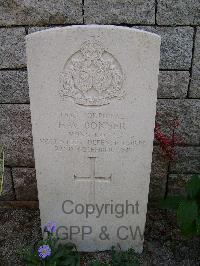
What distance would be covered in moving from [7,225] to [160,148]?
1.34 m

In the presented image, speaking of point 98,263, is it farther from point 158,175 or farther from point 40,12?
point 40,12

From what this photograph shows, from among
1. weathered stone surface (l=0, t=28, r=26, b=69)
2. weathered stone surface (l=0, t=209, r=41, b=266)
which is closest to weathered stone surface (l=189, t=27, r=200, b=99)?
weathered stone surface (l=0, t=28, r=26, b=69)

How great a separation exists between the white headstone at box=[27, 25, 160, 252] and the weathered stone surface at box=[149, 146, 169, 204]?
56cm

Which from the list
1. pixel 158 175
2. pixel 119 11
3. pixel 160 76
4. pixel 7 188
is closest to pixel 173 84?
pixel 160 76

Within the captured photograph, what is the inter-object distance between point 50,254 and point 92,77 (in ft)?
3.64

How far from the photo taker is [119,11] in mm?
2396

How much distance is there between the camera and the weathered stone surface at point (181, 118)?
2.64 m

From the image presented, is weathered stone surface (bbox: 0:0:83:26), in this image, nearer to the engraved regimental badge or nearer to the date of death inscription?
the engraved regimental badge

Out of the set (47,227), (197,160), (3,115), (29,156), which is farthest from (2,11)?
(197,160)

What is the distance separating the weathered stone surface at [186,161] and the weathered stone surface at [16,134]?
115 centimetres

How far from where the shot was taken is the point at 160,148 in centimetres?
279

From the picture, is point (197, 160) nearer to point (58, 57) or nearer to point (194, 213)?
point (194, 213)

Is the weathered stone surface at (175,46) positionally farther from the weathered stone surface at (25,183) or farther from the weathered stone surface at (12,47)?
the weathered stone surface at (25,183)

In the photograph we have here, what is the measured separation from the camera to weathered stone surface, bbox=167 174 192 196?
2895 millimetres
